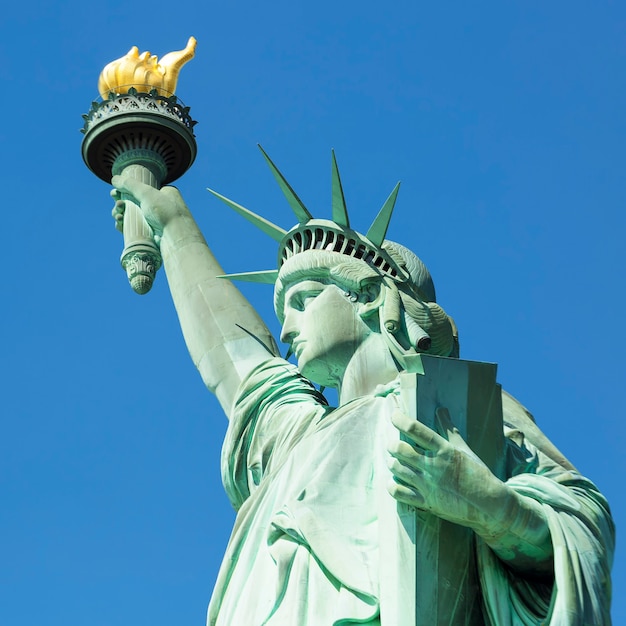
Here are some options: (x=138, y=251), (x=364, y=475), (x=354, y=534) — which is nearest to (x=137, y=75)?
(x=138, y=251)

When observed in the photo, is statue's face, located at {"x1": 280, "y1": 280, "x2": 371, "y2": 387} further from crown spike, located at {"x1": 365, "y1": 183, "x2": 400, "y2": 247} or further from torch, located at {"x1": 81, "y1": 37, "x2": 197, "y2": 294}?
torch, located at {"x1": 81, "y1": 37, "x2": 197, "y2": 294}

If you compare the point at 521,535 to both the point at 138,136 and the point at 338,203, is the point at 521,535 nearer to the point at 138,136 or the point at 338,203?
the point at 338,203

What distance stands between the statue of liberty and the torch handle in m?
1.42

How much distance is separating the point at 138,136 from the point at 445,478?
6.29 m

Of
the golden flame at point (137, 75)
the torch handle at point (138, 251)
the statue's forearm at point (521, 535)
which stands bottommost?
the statue's forearm at point (521, 535)

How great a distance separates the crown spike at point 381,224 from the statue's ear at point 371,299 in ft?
1.29

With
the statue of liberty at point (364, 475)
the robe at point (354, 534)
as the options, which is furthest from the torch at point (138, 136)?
the robe at point (354, 534)

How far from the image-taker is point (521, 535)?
13.3 meters

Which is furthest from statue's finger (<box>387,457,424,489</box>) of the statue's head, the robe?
the statue's head

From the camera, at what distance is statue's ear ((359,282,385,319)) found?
48.7ft

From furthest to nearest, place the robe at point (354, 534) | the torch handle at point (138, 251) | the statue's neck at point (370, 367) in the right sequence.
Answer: the torch handle at point (138, 251), the statue's neck at point (370, 367), the robe at point (354, 534)

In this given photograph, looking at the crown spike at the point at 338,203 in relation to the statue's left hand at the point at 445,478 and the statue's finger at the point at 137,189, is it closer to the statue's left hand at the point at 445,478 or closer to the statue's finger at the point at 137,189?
the statue's left hand at the point at 445,478

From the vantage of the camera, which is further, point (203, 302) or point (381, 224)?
point (203, 302)

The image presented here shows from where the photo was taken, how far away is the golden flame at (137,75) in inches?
731
